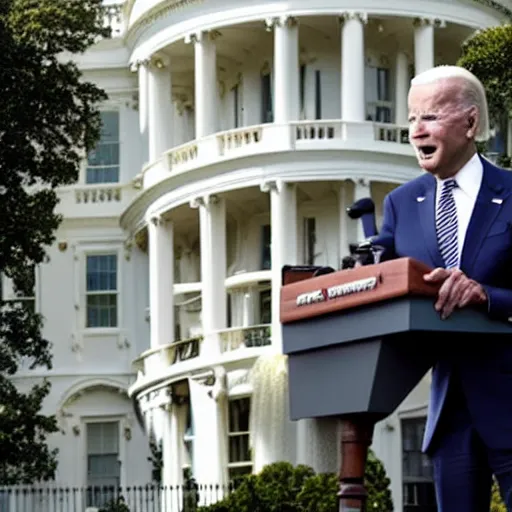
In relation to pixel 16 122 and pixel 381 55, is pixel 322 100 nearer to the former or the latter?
pixel 381 55

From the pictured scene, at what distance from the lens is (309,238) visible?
137ft

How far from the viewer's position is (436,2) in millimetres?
40094

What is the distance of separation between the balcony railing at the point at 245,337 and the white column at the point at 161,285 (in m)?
2.17

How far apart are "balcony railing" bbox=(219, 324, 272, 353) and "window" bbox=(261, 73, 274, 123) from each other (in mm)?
4456

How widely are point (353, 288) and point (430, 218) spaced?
48 cm

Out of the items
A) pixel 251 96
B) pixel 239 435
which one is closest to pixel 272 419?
pixel 239 435

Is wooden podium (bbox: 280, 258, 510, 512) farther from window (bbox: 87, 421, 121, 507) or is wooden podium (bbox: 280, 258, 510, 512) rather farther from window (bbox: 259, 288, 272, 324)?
window (bbox: 87, 421, 121, 507)

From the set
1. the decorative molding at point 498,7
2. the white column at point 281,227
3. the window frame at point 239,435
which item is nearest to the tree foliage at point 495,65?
the white column at point 281,227

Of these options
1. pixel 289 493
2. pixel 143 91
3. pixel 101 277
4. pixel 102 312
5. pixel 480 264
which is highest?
pixel 143 91

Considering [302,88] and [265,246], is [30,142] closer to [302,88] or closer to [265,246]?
[302,88]

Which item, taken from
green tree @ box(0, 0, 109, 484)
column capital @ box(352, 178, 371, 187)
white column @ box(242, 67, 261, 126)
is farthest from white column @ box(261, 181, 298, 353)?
green tree @ box(0, 0, 109, 484)

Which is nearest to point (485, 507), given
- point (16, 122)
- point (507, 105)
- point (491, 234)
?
point (491, 234)

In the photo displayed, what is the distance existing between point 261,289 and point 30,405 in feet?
22.7

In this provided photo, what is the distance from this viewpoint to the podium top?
625cm
